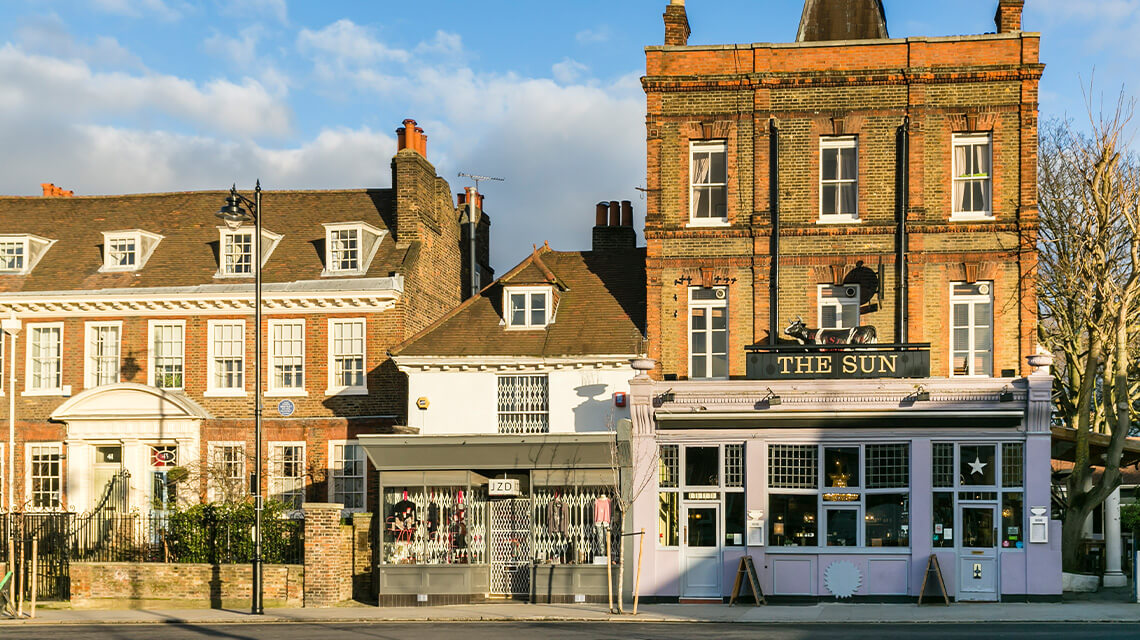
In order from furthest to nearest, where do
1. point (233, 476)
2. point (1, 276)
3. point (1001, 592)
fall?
point (1, 276), point (233, 476), point (1001, 592)

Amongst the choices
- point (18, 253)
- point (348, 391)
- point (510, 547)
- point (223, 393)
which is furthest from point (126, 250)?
point (510, 547)

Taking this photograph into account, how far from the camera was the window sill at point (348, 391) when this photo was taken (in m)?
31.7

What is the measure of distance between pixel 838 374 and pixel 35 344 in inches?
826

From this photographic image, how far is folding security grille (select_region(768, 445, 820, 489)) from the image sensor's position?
26922 mm

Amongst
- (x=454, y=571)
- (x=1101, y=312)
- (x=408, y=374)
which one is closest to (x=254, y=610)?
(x=454, y=571)

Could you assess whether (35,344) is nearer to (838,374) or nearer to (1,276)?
(1,276)

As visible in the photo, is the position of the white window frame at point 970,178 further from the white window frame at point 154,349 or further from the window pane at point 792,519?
the white window frame at point 154,349

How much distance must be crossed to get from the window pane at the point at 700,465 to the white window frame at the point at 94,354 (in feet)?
50.5

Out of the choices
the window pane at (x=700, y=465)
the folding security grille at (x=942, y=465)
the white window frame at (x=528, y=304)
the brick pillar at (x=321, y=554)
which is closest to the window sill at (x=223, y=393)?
the brick pillar at (x=321, y=554)

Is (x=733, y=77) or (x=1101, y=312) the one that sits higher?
(x=733, y=77)

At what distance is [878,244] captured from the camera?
28.0 metres

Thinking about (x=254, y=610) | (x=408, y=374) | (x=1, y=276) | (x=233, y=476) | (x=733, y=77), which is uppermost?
(x=733, y=77)

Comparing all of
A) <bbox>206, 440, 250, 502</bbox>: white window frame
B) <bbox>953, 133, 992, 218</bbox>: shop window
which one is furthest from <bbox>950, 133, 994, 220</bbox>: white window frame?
<bbox>206, 440, 250, 502</bbox>: white window frame

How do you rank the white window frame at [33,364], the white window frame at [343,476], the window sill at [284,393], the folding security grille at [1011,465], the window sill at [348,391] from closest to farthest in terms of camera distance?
the folding security grille at [1011,465]
the white window frame at [343,476]
the window sill at [348,391]
the window sill at [284,393]
the white window frame at [33,364]
